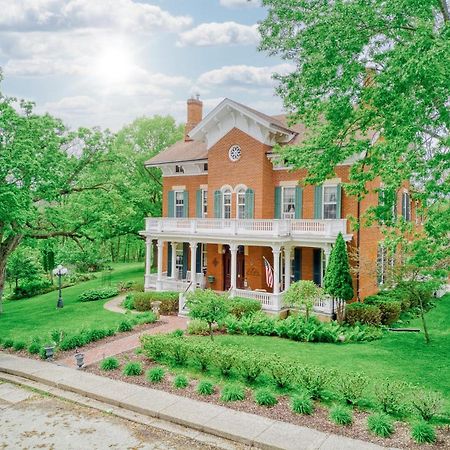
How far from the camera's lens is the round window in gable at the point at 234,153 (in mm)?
24406

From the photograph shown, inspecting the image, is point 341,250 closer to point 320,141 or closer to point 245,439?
point 320,141

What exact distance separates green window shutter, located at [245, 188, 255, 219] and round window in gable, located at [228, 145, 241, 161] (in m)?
2.03

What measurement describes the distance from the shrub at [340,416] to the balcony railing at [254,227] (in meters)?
11.9

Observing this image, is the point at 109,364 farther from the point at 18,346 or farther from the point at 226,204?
the point at 226,204

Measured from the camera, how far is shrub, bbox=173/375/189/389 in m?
11.4

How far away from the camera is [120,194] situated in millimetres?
24531

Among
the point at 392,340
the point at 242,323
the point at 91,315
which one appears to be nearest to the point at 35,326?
the point at 91,315

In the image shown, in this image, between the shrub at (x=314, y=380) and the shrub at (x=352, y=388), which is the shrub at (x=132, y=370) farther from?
the shrub at (x=352, y=388)

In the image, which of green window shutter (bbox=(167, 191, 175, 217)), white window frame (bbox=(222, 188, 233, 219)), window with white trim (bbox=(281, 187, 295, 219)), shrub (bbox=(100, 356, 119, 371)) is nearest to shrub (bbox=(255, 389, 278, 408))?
shrub (bbox=(100, 356, 119, 371))

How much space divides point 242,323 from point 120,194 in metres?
11.2

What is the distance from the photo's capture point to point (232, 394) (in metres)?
10.5

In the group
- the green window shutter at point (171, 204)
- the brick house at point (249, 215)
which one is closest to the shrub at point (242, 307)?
the brick house at point (249, 215)

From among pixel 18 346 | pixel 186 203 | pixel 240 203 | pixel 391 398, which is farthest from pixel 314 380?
pixel 186 203

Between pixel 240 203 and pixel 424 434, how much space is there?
57.4 ft
